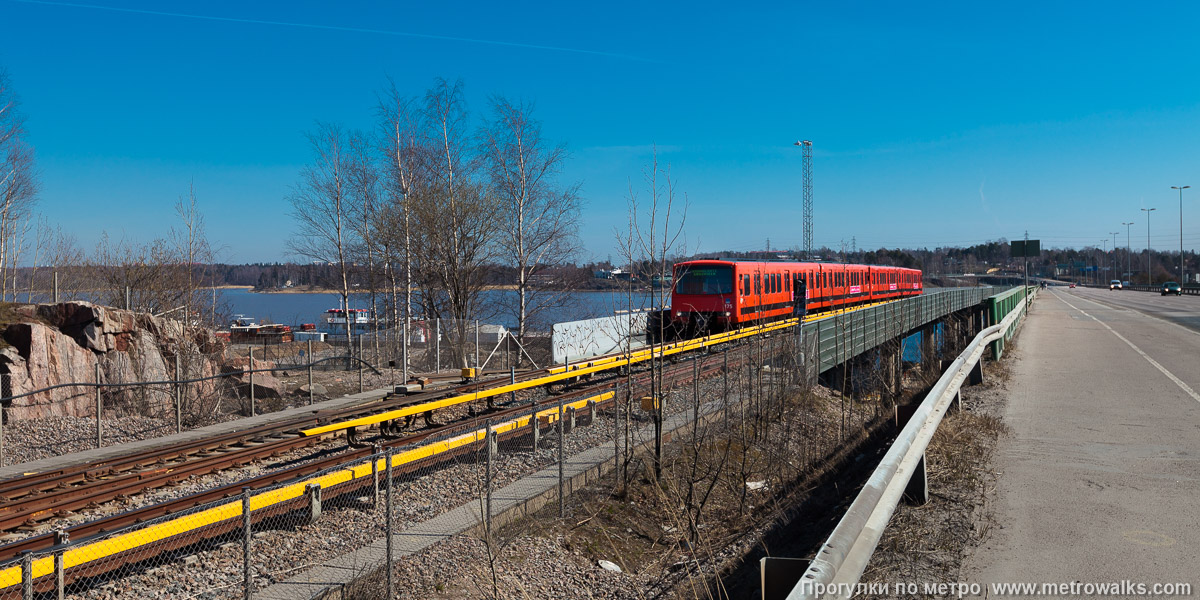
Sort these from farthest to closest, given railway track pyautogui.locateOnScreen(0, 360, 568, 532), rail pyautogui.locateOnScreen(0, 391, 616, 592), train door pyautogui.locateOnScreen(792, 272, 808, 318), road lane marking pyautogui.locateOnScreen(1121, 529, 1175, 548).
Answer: train door pyautogui.locateOnScreen(792, 272, 808, 318) < railway track pyautogui.locateOnScreen(0, 360, 568, 532) < rail pyautogui.locateOnScreen(0, 391, 616, 592) < road lane marking pyautogui.locateOnScreen(1121, 529, 1175, 548)

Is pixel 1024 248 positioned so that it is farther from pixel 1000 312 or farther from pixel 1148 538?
pixel 1148 538

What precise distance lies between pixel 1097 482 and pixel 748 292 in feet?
66.2

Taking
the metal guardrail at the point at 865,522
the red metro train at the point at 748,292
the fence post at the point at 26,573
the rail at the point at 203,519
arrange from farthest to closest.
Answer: the red metro train at the point at 748,292 → the rail at the point at 203,519 → the fence post at the point at 26,573 → the metal guardrail at the point at 865,522

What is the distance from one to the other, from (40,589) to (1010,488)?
7.65 metres

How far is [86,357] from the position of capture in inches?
643

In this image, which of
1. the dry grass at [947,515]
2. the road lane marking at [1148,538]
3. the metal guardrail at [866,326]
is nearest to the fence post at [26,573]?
the dry grass at [947,515]

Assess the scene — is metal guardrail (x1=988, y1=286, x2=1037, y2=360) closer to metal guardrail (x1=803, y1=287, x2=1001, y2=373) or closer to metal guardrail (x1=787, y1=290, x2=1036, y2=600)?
metal guardrail (x1=803, y1=287, x2=1001, y2=373)

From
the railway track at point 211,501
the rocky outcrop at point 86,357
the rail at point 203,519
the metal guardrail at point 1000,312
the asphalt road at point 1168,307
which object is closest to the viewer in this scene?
the rail at point 203,519

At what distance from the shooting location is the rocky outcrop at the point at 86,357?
48.5ft

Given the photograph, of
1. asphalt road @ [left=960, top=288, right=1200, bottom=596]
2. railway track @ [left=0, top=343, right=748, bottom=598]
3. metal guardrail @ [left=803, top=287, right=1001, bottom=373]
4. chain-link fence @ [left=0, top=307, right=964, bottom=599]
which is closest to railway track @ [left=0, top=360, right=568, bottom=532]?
chain-link fence @ [left=0, top=307, right=964, bottom=599]

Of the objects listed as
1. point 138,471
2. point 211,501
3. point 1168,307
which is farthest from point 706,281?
point 1168,307

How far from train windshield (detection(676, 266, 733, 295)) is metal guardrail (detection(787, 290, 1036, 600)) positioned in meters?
19.2

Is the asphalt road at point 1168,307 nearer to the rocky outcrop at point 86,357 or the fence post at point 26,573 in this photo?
the rocky outcrop at point 86,357

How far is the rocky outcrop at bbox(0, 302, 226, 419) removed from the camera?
14773mm
